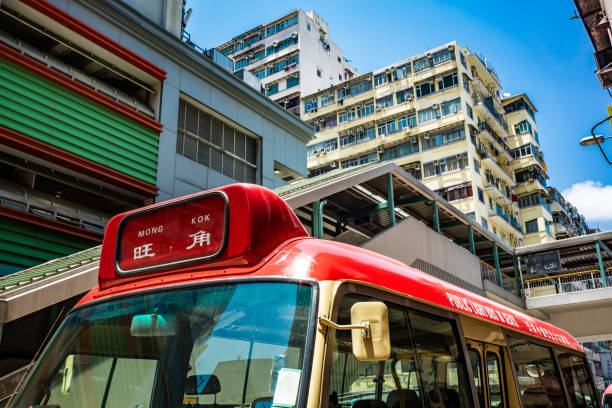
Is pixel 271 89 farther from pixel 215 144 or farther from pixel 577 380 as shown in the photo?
pixel 577 380

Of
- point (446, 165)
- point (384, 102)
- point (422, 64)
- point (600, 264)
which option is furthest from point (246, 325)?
point (384, 102)

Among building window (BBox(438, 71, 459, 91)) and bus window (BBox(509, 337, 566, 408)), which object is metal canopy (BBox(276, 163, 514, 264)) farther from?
building window (BBox(438, 71, 459, 91))

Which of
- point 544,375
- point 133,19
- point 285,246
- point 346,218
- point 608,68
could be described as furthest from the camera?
point 346,218

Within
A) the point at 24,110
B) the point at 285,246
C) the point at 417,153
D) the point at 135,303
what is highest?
the point at 417,153

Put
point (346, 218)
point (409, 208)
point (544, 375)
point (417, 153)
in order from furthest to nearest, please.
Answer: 1. point (417, 153)
2. point (409, 208)
3. point (346, 218)
4. point (544, 375)

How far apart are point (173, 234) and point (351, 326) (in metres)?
1.23

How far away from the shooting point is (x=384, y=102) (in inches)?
1719

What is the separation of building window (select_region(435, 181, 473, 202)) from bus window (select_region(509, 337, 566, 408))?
33.6 meters

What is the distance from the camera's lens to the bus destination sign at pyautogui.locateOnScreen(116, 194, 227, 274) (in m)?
2.89

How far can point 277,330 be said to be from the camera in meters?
2.44

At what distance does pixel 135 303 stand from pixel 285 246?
0.87 metres

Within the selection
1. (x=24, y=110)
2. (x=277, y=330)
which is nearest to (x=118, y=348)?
(x=277, y=330)

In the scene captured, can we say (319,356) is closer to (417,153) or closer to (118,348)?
(118,348)

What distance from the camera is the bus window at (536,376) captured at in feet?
14.3
